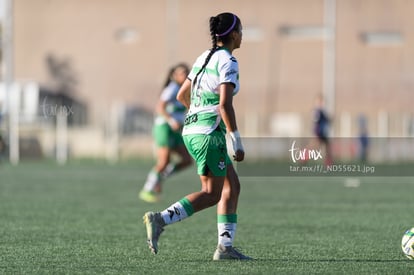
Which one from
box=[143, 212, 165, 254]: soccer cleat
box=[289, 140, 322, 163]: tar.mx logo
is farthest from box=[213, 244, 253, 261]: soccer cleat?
box=[289, 140, 322, 163]: tar.mx logo

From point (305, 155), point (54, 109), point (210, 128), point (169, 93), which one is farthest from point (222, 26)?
point (54, 109)

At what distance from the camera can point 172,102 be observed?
16938 mm

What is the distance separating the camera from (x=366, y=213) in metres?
14.0

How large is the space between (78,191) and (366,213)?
274 inches

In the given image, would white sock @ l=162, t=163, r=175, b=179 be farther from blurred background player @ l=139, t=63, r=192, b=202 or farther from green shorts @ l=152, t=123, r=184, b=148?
green shorts @ l=152, t=123, r=184, b=148

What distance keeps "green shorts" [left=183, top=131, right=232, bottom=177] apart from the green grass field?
83cm

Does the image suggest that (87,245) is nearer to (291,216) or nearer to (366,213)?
(291,216)

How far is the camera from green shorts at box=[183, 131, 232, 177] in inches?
331

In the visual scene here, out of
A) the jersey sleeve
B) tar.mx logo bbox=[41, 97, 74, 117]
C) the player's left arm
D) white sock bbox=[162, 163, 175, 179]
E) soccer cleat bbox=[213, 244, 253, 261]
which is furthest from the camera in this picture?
tar.mx logo bbox=[41, 97, 74, 117]

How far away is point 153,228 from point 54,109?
3696 cm

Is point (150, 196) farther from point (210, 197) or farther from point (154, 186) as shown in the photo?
point (210, 197)

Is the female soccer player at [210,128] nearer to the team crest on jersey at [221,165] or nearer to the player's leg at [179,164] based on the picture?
the team crest on jersey at [221,165]

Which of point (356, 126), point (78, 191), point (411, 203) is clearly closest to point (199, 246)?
point (411, 203)

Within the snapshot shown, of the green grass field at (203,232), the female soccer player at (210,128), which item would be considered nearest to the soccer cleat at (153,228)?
the female soccer player at (210,128)
